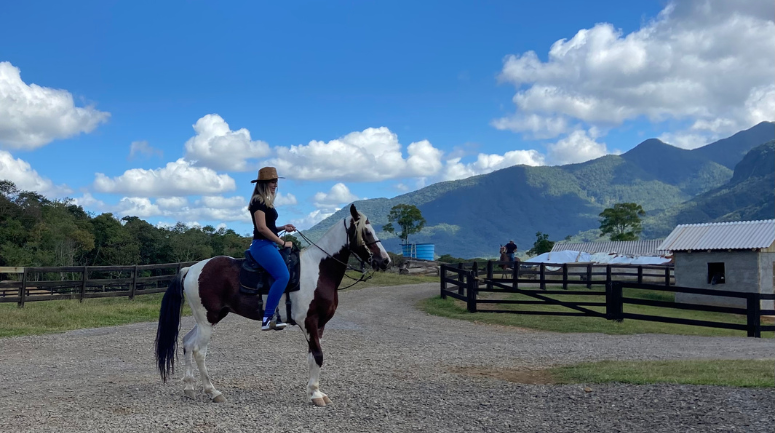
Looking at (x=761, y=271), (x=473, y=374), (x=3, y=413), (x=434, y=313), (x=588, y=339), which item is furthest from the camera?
(x=761, y=271)

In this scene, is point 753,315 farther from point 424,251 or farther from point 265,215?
point 424,251

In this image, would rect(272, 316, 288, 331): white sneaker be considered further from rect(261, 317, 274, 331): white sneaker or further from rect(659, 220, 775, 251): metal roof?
rect(659, 220, 775, 251): metal roof

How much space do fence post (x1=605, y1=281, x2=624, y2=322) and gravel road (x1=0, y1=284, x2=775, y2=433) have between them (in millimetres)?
3558

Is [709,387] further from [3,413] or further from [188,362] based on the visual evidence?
[3,413]

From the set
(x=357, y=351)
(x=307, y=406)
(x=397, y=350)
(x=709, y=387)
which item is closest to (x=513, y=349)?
(x=397, y=350)

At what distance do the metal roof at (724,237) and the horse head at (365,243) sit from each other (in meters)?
23.4

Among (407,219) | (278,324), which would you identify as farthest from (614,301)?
(407,219)

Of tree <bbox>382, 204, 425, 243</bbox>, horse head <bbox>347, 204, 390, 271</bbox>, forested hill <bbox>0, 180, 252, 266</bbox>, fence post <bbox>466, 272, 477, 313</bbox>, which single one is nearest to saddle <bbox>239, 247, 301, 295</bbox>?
horse head <bbox>347, 204, 390, 271</bbox>

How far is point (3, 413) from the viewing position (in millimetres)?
6098

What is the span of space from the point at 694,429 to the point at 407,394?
119 inches

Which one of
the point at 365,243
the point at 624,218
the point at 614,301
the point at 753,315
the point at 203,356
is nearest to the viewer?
the point at 203,356

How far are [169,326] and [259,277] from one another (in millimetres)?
1416

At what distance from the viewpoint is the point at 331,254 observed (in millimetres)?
7133

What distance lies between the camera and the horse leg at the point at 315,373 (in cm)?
649
